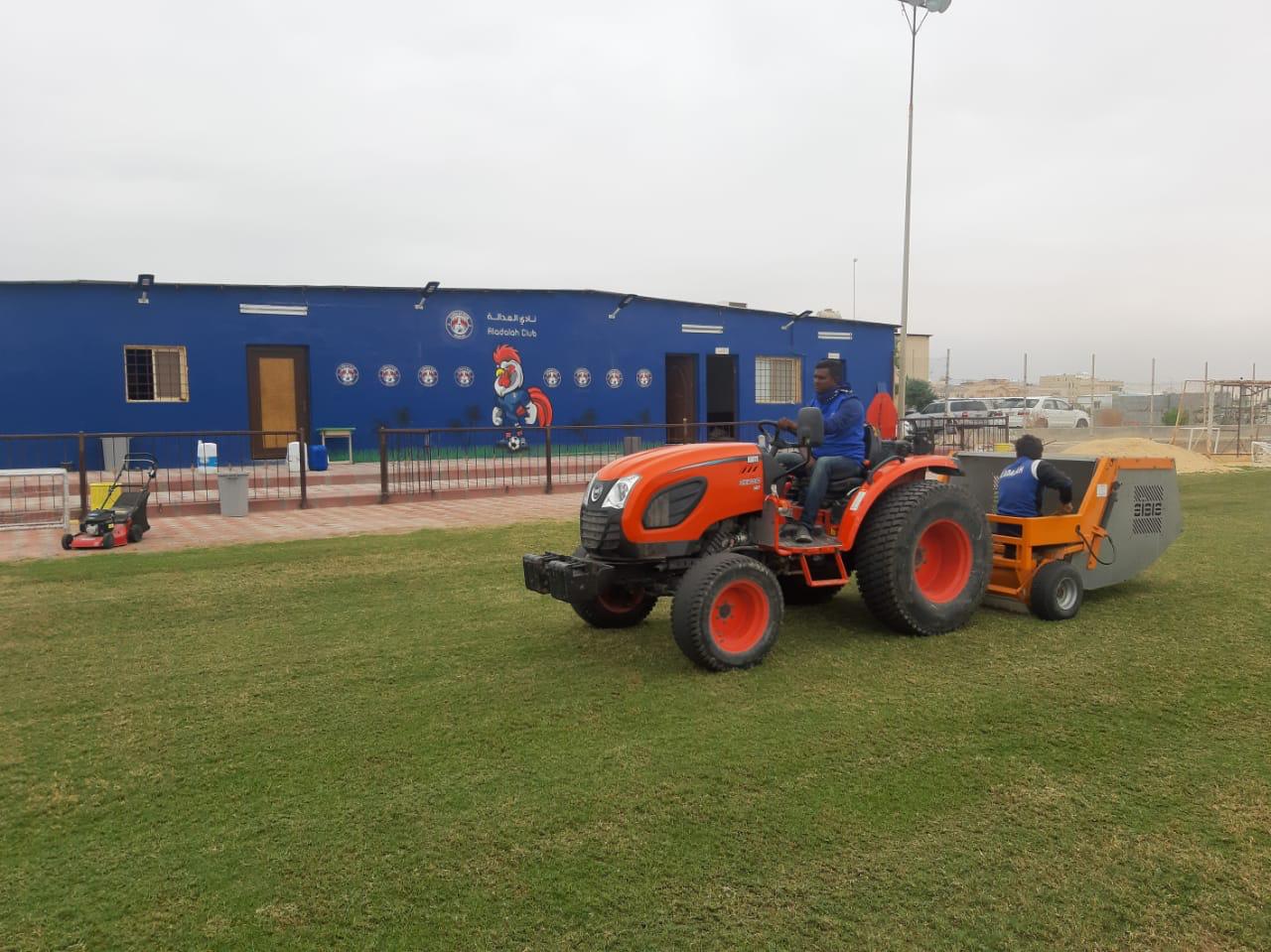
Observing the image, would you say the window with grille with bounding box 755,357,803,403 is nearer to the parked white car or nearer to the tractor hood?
the parked white car

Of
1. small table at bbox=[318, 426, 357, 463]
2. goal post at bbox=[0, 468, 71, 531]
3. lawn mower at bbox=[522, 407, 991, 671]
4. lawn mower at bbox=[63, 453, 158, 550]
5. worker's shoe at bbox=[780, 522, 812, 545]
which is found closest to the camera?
lawn mower at bbox=[522, 407, 991, 671]

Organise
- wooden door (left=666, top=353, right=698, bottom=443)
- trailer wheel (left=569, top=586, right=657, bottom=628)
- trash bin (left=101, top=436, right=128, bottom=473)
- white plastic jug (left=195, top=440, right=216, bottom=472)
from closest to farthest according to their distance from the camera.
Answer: trailer wheel (left=569, top=586, right=657, bottom=628)
trash bin (left=101, top=436, right=128, bottom=473)
white plastic jug (left=195, top=440, right=216, bottom=472)
wooden door (left=666, top=353, right=698, bottom=443)

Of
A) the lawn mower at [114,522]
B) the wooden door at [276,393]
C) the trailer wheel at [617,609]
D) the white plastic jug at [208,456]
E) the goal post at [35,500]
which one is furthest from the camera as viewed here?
the wooden door at [276,393]

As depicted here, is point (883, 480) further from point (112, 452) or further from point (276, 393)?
point (276, 393)

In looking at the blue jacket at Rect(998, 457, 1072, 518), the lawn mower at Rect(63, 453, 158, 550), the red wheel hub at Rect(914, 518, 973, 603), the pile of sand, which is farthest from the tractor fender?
the pile of sand

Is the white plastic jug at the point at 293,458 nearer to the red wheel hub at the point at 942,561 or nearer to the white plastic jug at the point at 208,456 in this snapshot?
the white plastic jug at the point at 208,456

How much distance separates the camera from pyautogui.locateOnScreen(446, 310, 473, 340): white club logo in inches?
744

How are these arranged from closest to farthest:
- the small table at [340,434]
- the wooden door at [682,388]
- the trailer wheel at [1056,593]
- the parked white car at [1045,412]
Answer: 1. the trailer wheel at [1056,593]
2. the small table at [340,434]
3. the wooden door at [682,388]
4. the parked white car at [1045,412]

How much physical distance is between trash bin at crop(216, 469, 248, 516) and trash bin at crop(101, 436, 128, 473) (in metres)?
3.81

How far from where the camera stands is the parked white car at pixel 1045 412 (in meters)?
36.0

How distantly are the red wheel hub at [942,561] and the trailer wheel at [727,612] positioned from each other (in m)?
1.22

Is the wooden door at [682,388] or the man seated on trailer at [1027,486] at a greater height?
the wooden door at [682,388]

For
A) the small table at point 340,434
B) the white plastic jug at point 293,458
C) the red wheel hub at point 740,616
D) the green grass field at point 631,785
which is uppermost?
the small table at point 340,434

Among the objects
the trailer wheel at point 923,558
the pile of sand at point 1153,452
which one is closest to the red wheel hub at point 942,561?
the trailer wheel at point 923,558
